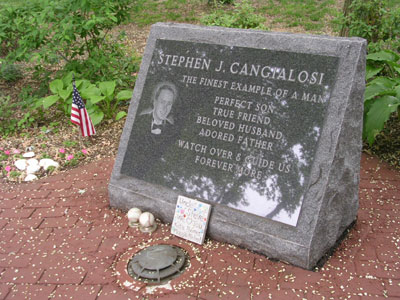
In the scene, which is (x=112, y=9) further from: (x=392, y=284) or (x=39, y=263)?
(x=392, y=284)

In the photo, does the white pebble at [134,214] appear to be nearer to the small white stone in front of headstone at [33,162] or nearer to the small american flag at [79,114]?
the small american flag at [79,114]

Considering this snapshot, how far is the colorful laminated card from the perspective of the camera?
10.6ft

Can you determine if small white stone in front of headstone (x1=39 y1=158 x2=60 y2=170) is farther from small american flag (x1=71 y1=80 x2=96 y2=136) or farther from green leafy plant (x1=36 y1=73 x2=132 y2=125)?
green leafy plant (x1=36 y1=73 x2=132 y2=125)

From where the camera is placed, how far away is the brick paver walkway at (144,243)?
278cm

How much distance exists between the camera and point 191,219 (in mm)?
3291

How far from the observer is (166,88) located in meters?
3.55

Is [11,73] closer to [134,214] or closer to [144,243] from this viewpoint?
[134,214]

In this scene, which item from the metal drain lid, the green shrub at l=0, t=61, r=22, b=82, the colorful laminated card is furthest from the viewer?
the green shrub at l=0, t=61, r=22, b=82

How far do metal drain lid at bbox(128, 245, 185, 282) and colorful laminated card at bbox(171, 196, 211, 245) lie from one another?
161 millimetres

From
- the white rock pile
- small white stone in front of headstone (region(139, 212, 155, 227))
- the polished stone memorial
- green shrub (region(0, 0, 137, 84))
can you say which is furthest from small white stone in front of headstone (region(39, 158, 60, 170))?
small white stone in front of headstone (region(139, 212, 155, 227))

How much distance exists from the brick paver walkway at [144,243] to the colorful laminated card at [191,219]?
0.09m

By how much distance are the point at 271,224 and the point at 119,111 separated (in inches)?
135

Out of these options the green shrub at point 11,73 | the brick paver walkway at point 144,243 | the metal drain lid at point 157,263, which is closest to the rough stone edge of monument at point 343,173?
the brick paver walkway at point 144,243

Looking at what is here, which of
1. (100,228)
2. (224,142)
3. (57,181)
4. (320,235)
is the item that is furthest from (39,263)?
(320,235)
